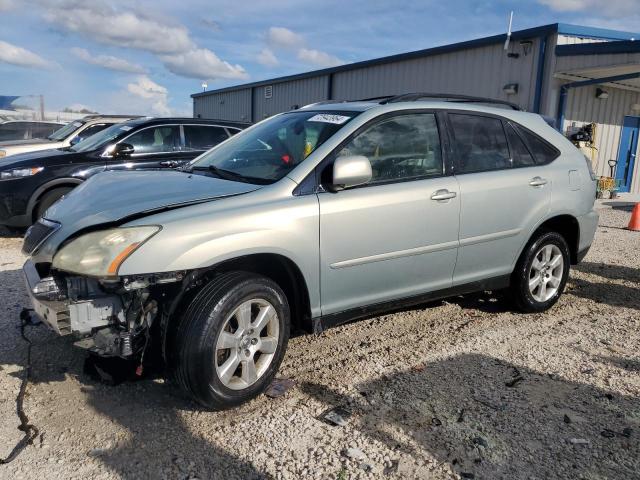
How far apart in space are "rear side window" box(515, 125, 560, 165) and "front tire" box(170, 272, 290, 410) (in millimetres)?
2662

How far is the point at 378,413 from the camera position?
309 cm

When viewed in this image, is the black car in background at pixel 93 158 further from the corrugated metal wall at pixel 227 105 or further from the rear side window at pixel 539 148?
the corrugated metal wall at pixel 227 105

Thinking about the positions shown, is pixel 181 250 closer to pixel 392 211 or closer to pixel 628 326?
pixel 392 211

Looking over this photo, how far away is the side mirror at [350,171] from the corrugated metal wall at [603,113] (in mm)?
11664

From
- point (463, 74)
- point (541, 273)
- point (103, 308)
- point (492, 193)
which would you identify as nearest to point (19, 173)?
point (103, 308)

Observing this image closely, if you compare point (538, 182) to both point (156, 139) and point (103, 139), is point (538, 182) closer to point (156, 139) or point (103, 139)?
point (156, 139)

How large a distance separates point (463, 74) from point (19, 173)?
1096 cm

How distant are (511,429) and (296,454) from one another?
1188 mm

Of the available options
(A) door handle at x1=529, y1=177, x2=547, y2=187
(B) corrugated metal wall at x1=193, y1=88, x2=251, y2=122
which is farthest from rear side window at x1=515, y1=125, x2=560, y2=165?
(B) corrugated metal wall at x1=193, y1=88, x2=251, y2=122

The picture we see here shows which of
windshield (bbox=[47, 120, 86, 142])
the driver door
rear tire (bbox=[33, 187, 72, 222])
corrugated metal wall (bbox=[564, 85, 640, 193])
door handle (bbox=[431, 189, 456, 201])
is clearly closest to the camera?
the driver door

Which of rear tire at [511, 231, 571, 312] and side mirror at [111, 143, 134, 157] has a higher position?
side mirror at [111, 143, 134, 157]

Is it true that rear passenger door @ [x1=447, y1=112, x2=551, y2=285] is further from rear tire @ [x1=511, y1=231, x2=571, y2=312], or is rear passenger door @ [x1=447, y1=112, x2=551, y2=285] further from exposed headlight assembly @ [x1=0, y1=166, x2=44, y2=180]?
exposed headlight assembly @ [x1=0, y1=166, x2=44, y2=180]

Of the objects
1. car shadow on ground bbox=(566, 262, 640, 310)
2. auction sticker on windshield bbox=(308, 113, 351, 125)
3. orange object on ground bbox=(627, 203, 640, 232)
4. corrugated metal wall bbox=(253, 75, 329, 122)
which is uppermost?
corrugated metal wall bbox=(253, 75, 329, 122)

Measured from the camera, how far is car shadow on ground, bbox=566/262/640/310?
5449 millimetres
